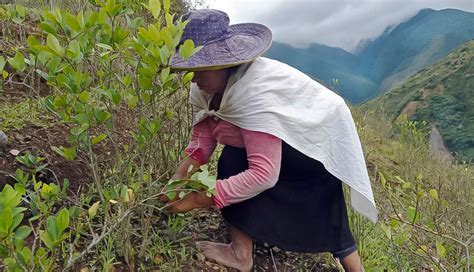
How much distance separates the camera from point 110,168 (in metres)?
1.73

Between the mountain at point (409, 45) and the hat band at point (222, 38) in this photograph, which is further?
the mountain at point (409, 45)

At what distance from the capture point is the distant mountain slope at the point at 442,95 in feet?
43.6

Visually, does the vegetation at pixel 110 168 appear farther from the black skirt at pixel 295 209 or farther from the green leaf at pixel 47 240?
the black skirt at pixel 295 209

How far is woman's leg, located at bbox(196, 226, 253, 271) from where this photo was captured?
1.69 meters

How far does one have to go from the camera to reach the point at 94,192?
169cm

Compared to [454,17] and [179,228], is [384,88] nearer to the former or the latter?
[454,17]

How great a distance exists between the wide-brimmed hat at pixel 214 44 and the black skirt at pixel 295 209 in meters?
0.36

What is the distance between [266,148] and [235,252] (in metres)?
0.45

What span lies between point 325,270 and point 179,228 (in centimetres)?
63

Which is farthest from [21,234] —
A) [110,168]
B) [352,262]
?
[352,262]

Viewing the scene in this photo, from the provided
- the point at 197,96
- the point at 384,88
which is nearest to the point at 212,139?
the point at 197,96

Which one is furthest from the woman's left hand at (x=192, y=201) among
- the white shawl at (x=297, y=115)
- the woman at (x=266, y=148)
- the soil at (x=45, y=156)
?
the soil at (x=45, y=156)

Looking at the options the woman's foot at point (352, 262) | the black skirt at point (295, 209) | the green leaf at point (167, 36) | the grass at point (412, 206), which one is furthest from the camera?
the woman's foot at point (352, 262)

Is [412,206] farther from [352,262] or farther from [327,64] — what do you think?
[327,64]
